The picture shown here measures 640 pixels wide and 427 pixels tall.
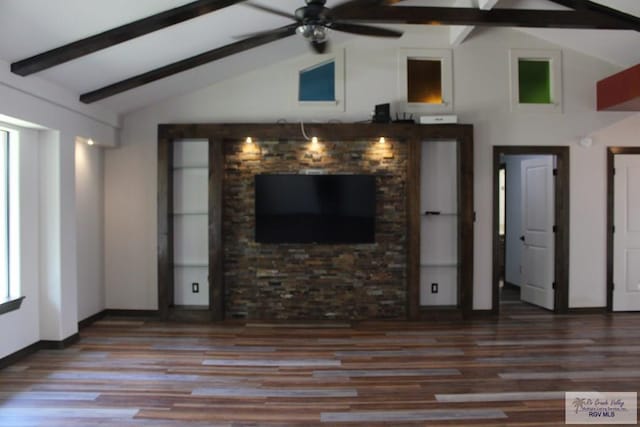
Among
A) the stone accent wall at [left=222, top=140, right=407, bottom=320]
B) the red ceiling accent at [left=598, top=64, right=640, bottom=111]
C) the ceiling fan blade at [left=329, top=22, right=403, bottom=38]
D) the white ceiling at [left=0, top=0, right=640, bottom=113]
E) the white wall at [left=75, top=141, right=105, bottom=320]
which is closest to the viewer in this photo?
the white ceiling at [left=0, top=0, right=640, bottom=113]

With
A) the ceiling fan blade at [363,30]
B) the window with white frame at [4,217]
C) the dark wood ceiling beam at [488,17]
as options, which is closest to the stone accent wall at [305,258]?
the dark wood ceiling beam at [488,17]

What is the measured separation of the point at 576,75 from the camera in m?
5.32

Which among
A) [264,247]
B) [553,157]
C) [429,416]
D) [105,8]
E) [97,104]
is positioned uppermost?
[105,8]

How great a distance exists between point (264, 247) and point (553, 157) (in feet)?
13.0

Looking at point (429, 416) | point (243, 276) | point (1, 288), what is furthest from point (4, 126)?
point (429, 416)

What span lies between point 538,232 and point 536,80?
2.04 m

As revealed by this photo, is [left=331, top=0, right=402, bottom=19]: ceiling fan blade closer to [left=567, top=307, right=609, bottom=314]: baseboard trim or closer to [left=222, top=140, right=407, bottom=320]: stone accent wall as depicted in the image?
[left=222, top=140, right=407, bottom=320]: stone accent wall

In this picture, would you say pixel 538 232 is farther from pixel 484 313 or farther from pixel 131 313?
pixel 131 313

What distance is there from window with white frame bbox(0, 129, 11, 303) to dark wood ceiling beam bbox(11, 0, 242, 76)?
778mm

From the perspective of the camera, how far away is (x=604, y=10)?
425 centimetres

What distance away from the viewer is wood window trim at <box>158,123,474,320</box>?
497 cm

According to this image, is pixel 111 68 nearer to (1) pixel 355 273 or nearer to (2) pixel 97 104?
(2) pixel 97 104

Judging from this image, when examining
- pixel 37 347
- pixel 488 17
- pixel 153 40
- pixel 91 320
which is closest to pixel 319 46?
pixel 153 40

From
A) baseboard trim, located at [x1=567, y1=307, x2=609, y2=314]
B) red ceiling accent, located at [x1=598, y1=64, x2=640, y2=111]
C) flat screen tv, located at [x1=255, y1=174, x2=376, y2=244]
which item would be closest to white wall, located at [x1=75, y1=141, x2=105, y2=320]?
flat screen tv, located at [x1=255, y1=174, x2=376, y2=244]
